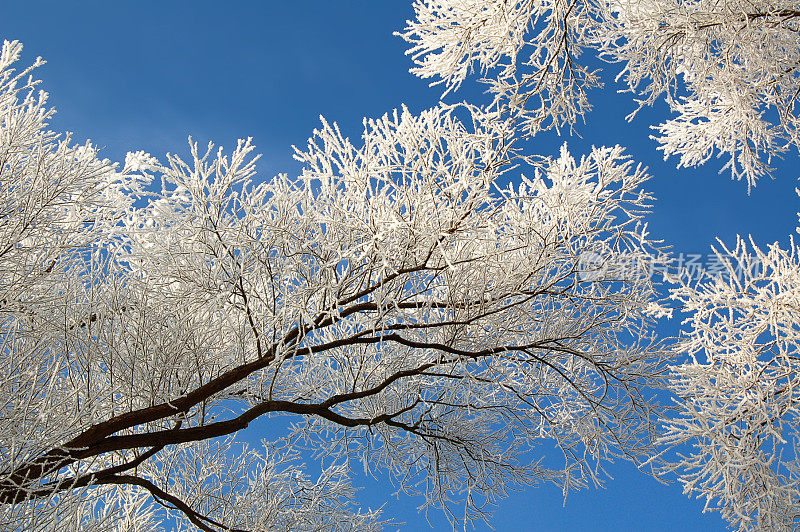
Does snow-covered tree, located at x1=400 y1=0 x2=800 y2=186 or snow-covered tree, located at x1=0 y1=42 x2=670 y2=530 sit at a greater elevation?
snow-covered tree, located at x1=400 y1=0 x2=800 y2=186

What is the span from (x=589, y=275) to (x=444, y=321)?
1.22 meters

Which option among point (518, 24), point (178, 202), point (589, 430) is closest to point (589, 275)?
point (589, 430)

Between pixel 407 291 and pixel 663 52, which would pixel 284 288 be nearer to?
pixel 407 291

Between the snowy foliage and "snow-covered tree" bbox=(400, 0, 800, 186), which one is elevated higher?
"snow-covered tree" bbox=(400, 0, 800, 186)

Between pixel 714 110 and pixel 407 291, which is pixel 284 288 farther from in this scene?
pixel 714 110

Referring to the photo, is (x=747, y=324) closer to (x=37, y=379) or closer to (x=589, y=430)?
(x=589, y=430)

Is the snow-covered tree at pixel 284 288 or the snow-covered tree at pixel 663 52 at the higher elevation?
the snow-covered tree at pixel 663 52

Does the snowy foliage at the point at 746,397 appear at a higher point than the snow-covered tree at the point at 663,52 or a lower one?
lower

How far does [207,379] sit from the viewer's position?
5938 millimetres

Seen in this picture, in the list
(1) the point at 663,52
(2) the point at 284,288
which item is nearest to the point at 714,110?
(1) the point at 663,52

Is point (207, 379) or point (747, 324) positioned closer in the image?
point (747, 324)

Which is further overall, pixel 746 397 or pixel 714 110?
pixel 714 110

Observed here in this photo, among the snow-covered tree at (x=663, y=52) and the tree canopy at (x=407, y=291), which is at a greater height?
the snow-covered tree at (x=663, y=52)

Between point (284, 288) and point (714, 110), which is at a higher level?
point (714, 110)
